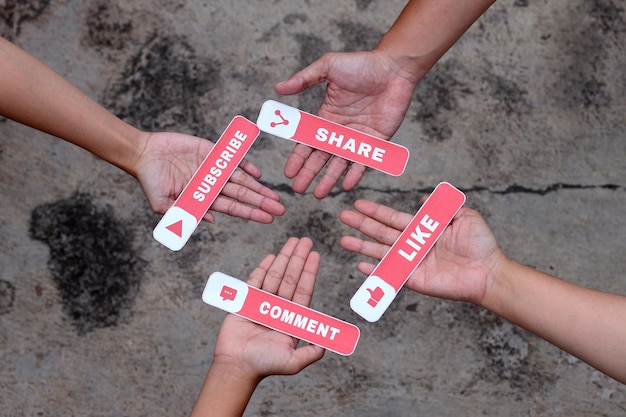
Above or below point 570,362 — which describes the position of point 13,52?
above

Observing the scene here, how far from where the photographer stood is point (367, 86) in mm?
2342

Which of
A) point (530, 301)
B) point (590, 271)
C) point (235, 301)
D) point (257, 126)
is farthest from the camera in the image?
point (590, 271)

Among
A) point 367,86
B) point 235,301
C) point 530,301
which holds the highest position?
point 367,86

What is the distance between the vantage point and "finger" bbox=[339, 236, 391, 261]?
2229 millimetres

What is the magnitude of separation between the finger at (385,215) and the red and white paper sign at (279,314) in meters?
Result: 0.42

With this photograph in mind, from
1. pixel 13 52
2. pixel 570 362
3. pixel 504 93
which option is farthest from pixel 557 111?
pixel 13 52

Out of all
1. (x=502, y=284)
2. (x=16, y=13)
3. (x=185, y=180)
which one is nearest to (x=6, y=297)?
(x=185, y=180)

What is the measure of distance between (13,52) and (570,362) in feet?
8.09

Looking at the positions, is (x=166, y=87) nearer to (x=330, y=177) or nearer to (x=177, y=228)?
(x=177, y=228)

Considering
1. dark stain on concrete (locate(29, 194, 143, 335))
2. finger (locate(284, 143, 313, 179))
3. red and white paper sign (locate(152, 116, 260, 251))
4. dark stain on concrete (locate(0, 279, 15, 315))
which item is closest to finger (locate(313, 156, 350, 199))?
finger (locate(284, 143, 313, 179))

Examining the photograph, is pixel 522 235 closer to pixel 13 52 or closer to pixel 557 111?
pixel 557 111

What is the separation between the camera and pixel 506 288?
6.82ft

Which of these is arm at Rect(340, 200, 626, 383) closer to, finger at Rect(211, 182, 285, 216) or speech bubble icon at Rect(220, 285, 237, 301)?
finger at Rect(211, 182, 285, 216)

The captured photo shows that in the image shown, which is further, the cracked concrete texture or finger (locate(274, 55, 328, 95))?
the cracked concrete texture
